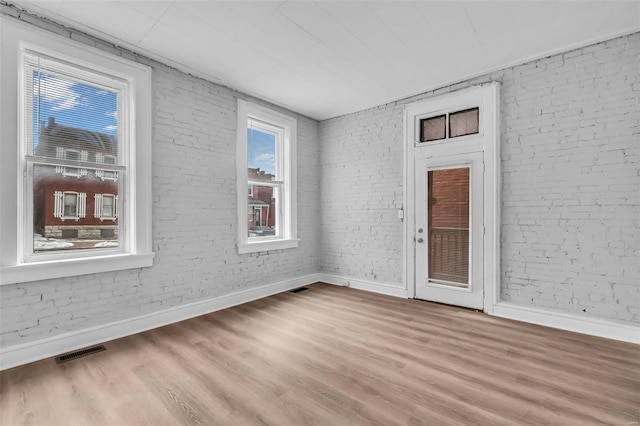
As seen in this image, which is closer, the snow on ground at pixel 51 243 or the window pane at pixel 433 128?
the snow on ground at pixel 51 243

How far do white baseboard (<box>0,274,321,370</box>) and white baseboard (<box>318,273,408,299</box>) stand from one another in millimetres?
1391

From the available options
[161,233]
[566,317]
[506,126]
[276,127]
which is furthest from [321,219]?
[566,317]

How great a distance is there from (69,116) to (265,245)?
278 cm

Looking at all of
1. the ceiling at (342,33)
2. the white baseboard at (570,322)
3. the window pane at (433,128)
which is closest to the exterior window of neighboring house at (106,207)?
the ceiling at (342,33)

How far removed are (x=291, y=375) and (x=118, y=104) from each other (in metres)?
3.30

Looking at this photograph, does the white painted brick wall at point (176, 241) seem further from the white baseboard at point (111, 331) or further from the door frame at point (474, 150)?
the door frame at point (474, 150)

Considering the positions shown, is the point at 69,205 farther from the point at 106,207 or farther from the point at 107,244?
the point at 107,244

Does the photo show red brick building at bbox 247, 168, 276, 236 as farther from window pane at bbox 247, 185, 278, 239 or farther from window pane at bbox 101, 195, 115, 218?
window pane at bbox 101, 195, 115, 218

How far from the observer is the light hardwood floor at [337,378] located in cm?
190

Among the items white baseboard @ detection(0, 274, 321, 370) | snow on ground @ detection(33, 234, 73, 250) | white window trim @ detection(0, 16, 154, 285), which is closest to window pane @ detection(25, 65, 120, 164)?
white window trim @ detection(0, 16, 154, 285)

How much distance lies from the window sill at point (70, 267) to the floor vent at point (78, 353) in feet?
2.36

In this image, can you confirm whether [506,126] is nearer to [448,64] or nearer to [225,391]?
[448,64]

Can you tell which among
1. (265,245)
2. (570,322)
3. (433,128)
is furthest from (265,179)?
(570,322)

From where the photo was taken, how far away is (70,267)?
2760mm
